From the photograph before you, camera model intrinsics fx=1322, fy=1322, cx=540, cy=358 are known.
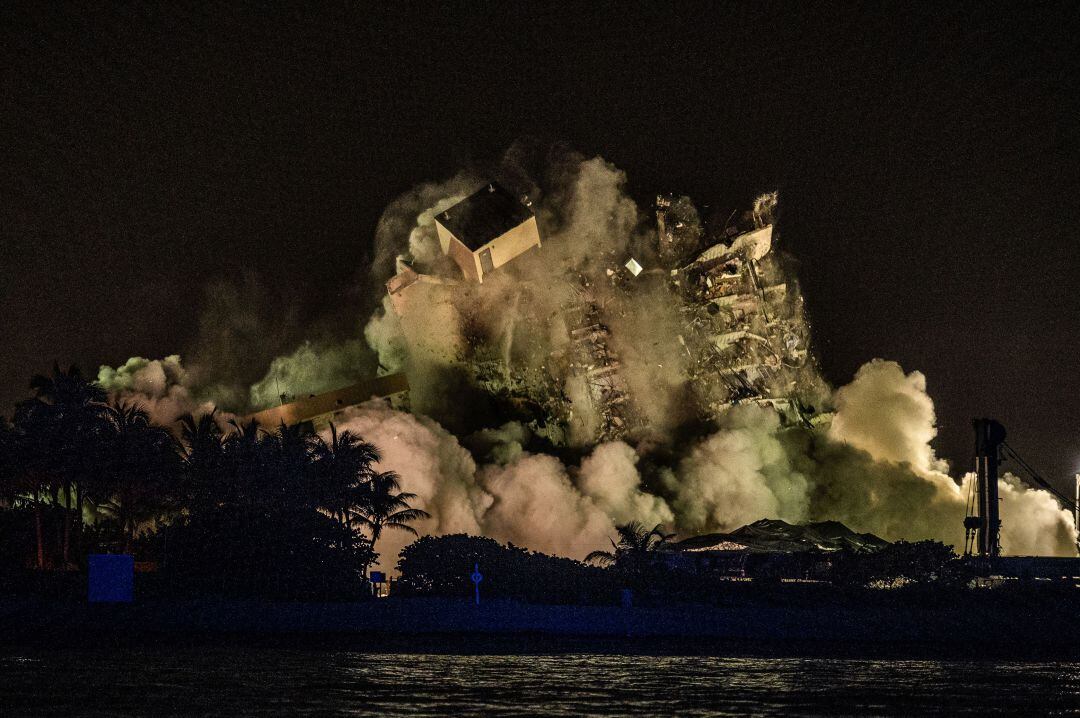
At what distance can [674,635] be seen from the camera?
47750 mm

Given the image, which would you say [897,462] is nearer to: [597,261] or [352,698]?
[597,261]

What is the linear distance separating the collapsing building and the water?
123ft

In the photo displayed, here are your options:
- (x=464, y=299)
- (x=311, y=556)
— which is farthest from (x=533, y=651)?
(x=464, y=299)

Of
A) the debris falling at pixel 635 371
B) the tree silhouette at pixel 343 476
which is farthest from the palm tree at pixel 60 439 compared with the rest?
the debris falling at pixel 635 371

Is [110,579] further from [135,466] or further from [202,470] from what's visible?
[135,466]

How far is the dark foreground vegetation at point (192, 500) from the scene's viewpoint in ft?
164

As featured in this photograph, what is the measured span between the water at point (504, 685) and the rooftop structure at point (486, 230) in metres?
39.2

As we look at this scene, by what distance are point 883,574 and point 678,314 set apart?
29.8 m

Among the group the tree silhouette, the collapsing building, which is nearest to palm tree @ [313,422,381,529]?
the tree silhouette

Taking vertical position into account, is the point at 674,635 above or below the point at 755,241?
below

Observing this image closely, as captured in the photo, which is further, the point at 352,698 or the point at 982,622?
the point at 982,622

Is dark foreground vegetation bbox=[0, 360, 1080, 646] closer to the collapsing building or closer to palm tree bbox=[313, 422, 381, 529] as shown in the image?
palm tree bbox=[313, 422, 381, 529]

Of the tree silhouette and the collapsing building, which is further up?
the collapsing building

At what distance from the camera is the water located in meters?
28.5
